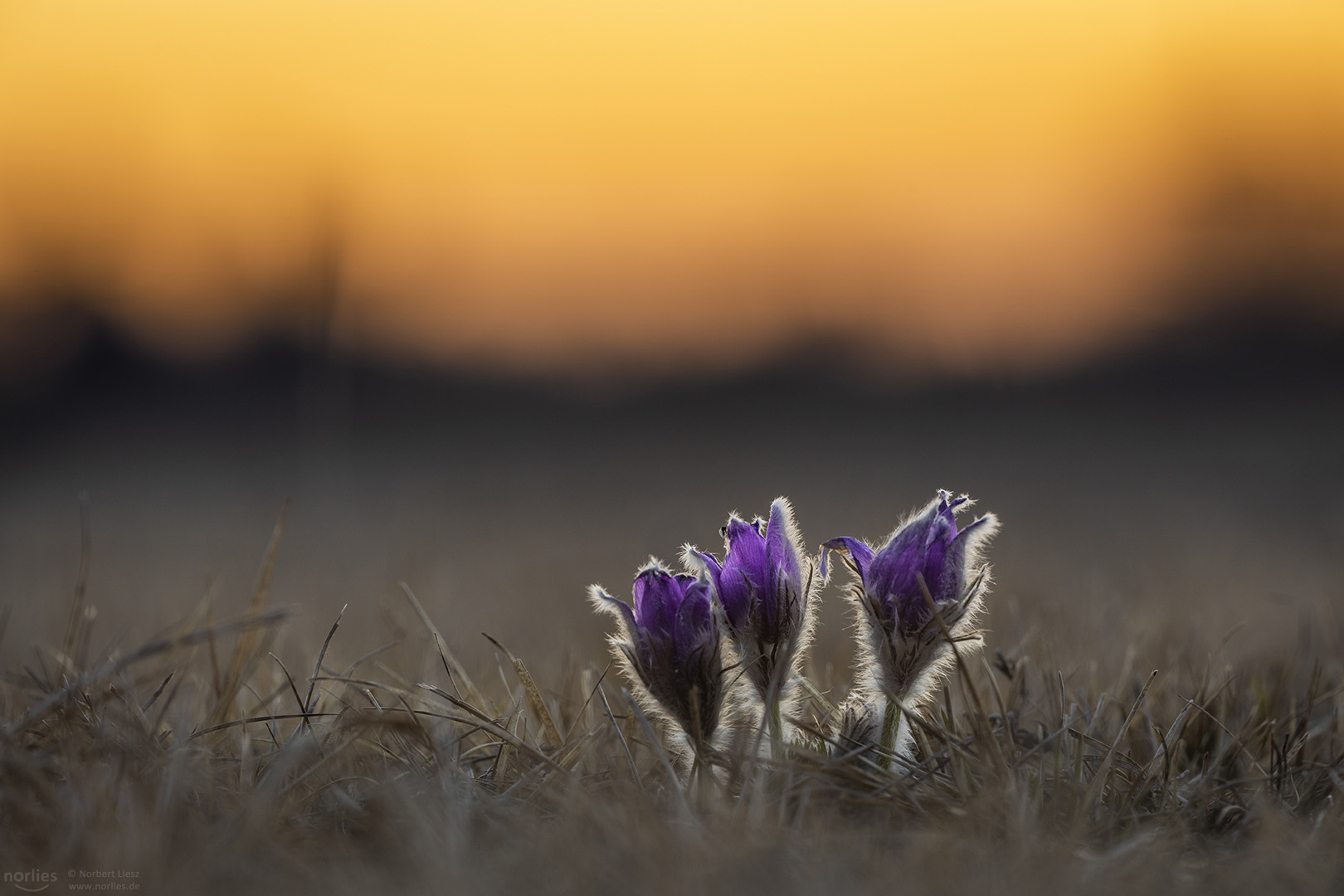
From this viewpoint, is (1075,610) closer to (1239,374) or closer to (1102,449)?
(1102,449)

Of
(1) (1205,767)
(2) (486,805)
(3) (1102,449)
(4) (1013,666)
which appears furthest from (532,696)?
(3) (1102,449)

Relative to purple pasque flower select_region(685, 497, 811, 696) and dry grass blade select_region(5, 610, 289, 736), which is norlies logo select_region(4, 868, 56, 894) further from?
purple pasque flower select_region(685, 497, 811, 696)

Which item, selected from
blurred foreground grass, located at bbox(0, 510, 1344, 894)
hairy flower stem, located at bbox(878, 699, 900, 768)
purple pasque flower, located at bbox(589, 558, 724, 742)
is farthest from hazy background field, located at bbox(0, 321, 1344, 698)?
purple pasque flower, located at bbox(589, 558, 724, 742)

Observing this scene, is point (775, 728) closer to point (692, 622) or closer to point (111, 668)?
point (692, 622)

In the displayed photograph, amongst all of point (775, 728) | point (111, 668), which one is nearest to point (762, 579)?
point (775, 728)

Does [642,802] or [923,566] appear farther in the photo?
[923,566]

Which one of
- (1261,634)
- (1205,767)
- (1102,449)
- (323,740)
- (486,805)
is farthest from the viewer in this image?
(1102,449)
